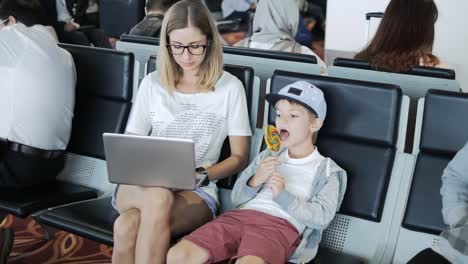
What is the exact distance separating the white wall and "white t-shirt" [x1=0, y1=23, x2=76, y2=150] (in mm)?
4048

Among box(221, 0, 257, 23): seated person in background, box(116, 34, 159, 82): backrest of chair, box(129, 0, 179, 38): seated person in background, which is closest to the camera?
box(116, 34, 159, 82): backrest of chair

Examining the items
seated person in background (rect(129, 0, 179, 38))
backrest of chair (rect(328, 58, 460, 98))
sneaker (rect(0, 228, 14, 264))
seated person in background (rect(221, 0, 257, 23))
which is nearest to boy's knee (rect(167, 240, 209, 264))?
sneaker (rect(0, 228, 14, 264))

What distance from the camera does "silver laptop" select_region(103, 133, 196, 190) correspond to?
1.88 meters

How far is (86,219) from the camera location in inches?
90.4

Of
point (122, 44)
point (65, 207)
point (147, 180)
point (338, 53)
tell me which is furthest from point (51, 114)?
point (338, 53)

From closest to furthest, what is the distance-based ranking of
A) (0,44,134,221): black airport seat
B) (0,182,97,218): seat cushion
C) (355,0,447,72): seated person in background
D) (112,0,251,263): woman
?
(112,0,251,263): woman, (0,182,97,218): seat cushion, (0,44,134,221): black airport seat, (355,0,447,72): seated person in background

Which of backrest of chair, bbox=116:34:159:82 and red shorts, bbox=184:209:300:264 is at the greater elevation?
backrest of chair, bbox=116:34:159:82

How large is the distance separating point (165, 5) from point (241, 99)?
2.10 m

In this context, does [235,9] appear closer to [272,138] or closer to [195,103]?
[195,103]

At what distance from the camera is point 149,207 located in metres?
2.04

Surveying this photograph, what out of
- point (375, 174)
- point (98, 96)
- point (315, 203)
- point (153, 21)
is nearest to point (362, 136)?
point (375, 174)

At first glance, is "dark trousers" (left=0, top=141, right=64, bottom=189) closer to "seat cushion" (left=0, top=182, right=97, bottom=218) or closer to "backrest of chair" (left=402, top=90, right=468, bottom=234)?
"seat cushion" (left=0, top=182, right=97, bottom=218)

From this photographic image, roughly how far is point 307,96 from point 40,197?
1221mm

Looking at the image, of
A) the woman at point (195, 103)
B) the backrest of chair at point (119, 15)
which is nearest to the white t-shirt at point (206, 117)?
the woman at point (195, 103)
